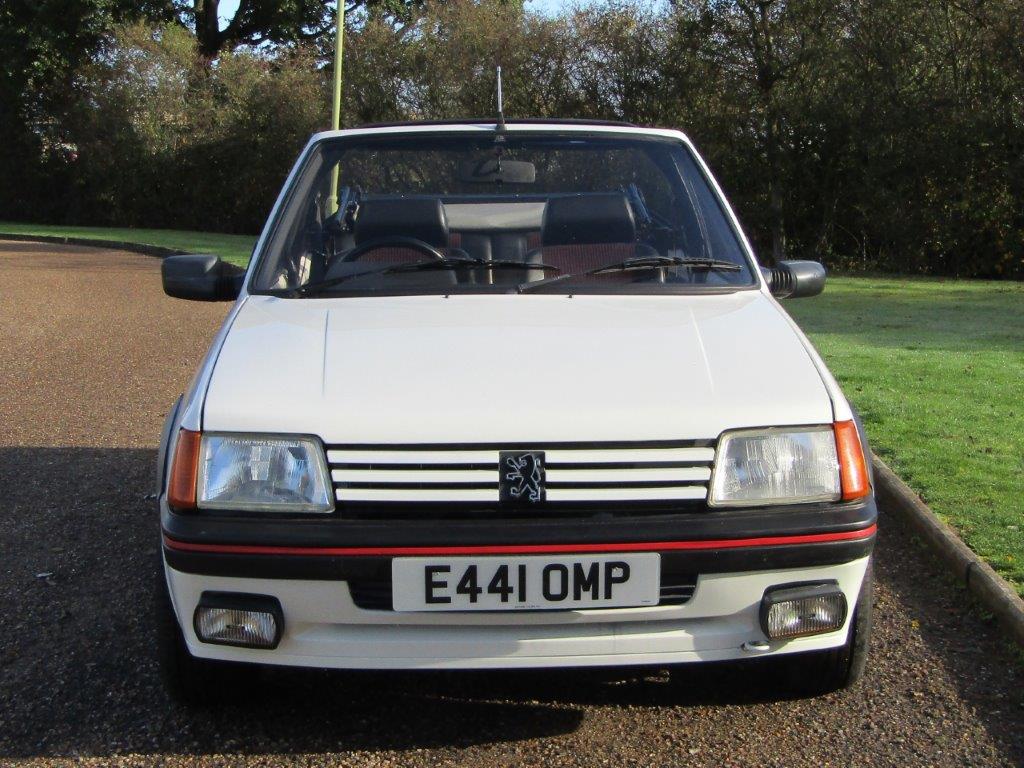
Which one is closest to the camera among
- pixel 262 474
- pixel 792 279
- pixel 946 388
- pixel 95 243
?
pixel 262 474

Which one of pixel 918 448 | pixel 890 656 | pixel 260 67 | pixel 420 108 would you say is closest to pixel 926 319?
pixel 918 448

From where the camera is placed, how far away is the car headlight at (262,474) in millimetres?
2910

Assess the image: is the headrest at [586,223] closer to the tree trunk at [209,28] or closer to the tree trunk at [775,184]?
the tree trunk at [775,184]

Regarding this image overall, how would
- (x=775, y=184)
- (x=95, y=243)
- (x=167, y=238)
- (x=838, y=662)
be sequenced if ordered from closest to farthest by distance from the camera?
(x=838, y=662)
(x=775, y=184)
(x=95, y=243)
(x=167, y=238)

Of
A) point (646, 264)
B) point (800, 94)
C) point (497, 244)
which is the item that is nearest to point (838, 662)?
point (646, 264)

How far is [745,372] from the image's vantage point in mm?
3137

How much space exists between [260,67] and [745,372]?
3189cm

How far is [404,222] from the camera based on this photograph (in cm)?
430

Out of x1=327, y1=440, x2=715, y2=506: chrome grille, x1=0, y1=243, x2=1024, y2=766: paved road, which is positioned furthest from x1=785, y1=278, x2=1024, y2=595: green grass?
x1=327, y1=440, x2=715, y2=506: chrome grille

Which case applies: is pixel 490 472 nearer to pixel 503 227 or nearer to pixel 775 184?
pixel 503 227

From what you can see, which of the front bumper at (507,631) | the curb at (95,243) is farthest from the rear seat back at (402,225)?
the curb at (95,243)

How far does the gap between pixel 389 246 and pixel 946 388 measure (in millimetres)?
4930

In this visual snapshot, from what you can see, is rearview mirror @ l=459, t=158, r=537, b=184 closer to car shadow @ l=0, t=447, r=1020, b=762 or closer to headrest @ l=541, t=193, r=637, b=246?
headrest @ l=541, t=193, r=637, b=246

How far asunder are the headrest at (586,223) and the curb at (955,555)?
1707 mm
